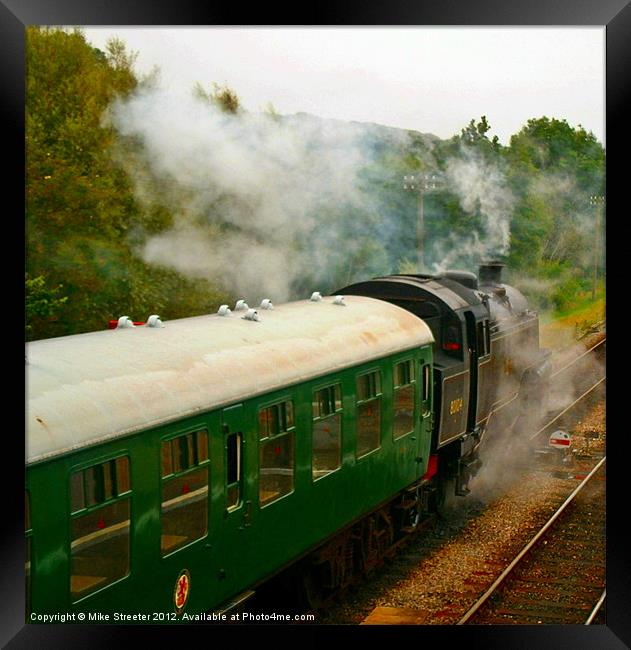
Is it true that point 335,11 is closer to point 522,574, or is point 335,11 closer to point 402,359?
point 402,359

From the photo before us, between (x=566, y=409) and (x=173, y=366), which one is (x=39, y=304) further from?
(x=566, y=409)

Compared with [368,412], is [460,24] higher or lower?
higher

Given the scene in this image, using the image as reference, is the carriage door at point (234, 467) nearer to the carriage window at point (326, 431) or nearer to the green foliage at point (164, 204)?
the carriage window at point (326, 431)

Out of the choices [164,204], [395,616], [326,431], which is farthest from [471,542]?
[164,204]

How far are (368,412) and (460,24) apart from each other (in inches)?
109

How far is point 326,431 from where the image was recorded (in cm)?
632

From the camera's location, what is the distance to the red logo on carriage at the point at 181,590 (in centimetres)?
482

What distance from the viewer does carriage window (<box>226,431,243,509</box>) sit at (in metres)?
5.20

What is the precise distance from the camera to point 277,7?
565 cm

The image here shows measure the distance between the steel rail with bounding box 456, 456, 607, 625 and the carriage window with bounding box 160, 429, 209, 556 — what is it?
2.48 metres

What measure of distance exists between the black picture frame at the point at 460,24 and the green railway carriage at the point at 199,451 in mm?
643

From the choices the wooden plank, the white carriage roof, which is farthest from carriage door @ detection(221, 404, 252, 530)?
the wooden plank

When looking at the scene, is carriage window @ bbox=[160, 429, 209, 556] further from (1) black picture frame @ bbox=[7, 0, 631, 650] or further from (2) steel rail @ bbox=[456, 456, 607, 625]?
(2) steel rail @ bbox=[456, 456, 607, 625]
